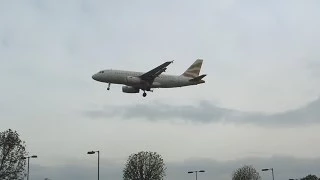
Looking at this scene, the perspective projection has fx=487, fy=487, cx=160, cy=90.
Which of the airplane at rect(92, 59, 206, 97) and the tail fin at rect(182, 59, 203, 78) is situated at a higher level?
the tail fin at rect(182, 59, 203, 78)

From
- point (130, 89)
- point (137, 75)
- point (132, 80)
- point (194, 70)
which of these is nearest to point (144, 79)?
point (137, 75)

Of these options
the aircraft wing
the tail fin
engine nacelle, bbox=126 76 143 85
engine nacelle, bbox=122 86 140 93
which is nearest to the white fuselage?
engine nacelle, bbox=126 76 143 85

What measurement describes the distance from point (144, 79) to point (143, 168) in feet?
112

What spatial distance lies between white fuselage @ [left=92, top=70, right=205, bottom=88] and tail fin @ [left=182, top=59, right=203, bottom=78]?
14.8ft

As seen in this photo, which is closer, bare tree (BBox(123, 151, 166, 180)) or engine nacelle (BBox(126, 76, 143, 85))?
engine nacelle (BBox(126, 76, 143, 85))

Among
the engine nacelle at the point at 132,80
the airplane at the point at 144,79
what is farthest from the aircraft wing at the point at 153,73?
the engine nacelle at the point at 132,80

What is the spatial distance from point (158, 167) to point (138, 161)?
4.48m

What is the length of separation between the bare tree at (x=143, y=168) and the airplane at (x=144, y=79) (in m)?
29.9

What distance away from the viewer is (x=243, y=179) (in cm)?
13200

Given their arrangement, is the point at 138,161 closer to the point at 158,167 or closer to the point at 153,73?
the point at 158,167

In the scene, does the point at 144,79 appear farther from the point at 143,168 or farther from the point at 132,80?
the point at 143,168

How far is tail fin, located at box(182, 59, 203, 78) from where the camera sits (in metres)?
83.2

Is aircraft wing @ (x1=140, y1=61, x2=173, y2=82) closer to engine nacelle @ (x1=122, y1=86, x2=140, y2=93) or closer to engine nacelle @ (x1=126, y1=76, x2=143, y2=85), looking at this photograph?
engine nacelle @ (x1=126, y1=76, x2=143, y2=85)

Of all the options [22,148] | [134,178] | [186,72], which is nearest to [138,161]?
[134,178]
